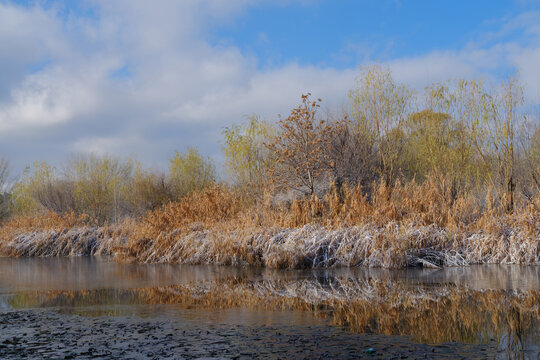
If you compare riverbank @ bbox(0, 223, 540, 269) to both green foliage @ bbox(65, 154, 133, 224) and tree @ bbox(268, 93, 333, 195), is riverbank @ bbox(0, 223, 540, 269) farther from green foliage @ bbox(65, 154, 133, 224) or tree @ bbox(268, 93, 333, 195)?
green foliage @ bbox(65, 154, 133, 224)

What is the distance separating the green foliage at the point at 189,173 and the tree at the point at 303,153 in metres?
8.09

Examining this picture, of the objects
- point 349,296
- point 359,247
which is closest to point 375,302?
point 349,296

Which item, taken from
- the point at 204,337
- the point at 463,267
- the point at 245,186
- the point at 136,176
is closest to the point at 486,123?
the point at 463,267

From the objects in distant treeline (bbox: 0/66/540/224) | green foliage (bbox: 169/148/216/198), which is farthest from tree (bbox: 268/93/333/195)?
green foliage (bbox: 169/148/216/198)

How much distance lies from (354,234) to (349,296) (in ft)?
12.9

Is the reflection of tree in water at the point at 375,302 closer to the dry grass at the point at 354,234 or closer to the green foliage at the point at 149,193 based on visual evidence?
the dry grass at the point at 354,234

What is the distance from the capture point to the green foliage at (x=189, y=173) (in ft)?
74.3

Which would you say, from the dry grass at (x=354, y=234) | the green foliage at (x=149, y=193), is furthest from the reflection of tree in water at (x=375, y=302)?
the green foliage at (x=149, y=193)

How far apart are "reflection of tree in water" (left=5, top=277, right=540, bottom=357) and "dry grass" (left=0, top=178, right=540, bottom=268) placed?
1.88m

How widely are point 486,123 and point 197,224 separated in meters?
8.64

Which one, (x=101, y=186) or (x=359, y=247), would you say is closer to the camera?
(x=359, y=247)

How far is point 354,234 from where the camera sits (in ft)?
33.9

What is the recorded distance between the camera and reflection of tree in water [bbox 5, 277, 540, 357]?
4430mm

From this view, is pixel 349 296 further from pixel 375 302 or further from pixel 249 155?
pixel 249 155
